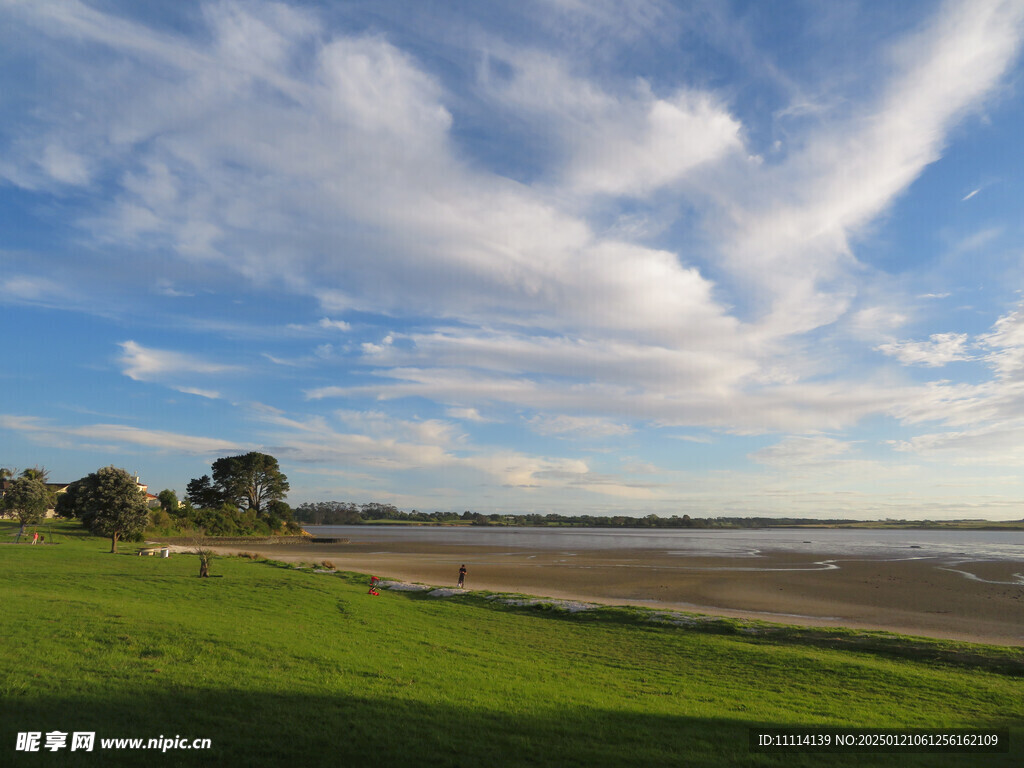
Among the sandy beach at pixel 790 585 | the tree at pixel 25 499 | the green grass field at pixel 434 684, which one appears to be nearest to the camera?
the green grass field at pixel 434 684

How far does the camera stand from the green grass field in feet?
27.0

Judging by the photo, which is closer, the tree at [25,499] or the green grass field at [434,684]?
the green grass field at [434,684]

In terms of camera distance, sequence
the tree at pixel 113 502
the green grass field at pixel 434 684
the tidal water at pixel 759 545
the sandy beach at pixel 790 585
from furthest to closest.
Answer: the tidal water at pixel 759 545
the tree at pixel 113 502
the sandy beach at pixel 790 585
the green grass field at pixel 434 684

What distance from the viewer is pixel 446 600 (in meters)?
29.1

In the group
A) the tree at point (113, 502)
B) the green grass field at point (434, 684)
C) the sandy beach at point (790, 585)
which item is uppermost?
the tree at point (113, 502)

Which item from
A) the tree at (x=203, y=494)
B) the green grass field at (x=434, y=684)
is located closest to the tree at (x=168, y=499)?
the tree at (x=203, y=494)

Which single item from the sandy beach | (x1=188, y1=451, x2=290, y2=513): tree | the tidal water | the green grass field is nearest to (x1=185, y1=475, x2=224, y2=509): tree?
(x1=188, y1=451, x2=290, y2=513): tree

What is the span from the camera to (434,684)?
38.5ft

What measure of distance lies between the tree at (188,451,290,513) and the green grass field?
83200mm

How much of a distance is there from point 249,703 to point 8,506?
157ft

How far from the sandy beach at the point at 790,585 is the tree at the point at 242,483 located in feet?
172

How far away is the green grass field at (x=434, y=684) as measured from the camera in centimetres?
823

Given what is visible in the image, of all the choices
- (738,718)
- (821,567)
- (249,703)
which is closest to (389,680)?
(249,703)

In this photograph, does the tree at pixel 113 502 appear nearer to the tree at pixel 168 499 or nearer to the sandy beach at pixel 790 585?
the sandy beach at pixel 790 585
